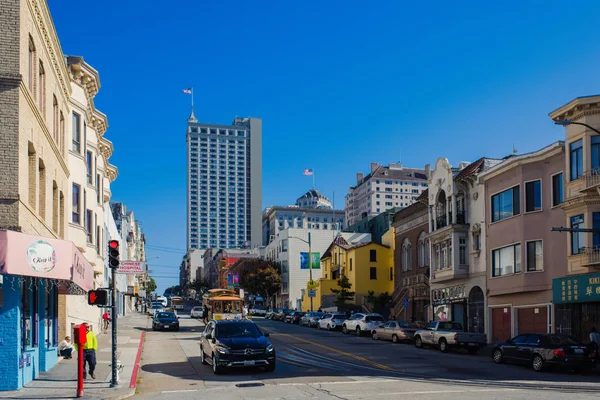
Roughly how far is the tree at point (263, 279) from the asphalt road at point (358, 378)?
65308 millimetres

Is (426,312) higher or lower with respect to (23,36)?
lower

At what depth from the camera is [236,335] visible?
22781 mm

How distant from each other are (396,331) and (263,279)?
5855 centimetres

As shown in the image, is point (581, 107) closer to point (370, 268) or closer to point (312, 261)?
point (370, 268)

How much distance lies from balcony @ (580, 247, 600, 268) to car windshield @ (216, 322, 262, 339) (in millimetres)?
15480

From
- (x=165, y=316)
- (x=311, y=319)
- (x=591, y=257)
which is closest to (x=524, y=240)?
(x=591, y=257)

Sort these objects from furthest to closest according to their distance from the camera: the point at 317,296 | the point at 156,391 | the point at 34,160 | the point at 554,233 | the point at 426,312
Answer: the point at 317,296, the point at 426,312, the point at 554,233, the point at 34,160, the point at 156,391

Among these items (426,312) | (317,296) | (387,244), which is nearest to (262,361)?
(426,312)

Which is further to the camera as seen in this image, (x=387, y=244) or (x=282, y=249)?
(x=282, y=249)

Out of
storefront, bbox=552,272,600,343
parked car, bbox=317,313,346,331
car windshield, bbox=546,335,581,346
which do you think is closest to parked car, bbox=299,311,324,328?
parked car, bbox=317,313,346,331

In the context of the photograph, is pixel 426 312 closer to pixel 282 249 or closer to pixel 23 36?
pixel 23 36

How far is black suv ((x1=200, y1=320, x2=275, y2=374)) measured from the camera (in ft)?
70.2

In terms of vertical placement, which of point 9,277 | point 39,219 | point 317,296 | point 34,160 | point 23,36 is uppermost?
point 23,36

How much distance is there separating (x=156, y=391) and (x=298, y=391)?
393 centimetres
